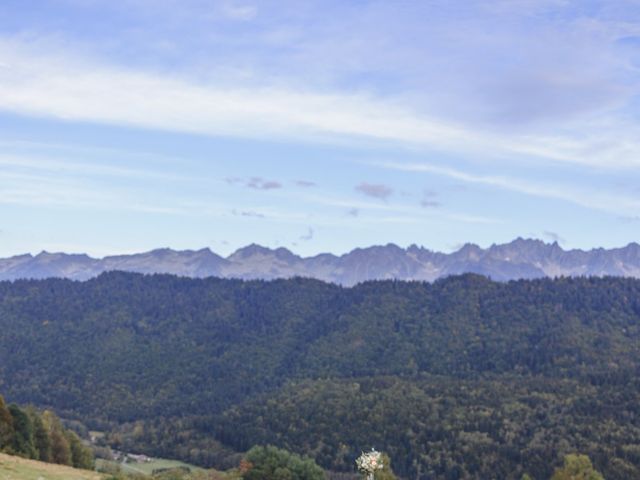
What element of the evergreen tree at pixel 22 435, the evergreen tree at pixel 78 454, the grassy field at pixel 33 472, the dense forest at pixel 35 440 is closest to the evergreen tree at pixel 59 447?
the dense forest at pixel 35 440

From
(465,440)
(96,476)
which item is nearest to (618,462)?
(465,440)

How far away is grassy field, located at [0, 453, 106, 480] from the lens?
53031 millimetres

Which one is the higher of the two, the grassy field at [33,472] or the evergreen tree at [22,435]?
the grassy field at [33,472]

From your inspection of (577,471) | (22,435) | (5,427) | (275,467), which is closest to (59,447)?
(22,435)

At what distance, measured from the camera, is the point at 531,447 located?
7323 inches

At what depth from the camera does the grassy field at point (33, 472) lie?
174ft

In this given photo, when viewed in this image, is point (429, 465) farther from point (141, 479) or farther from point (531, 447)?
point (141, 479)

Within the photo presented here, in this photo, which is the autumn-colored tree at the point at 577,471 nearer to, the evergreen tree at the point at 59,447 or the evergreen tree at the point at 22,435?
the evergreen tree at the point at 59,447

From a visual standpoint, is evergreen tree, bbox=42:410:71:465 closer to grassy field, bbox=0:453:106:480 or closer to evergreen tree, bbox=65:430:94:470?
evergreen tree, bbox=65:430:94:470

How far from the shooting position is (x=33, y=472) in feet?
183

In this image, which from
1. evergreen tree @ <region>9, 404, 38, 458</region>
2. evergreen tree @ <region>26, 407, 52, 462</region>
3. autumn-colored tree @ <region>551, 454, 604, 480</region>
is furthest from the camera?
autumn-colored tree @ <region>551, 454, 604, 480</region>

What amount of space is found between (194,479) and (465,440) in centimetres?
13936

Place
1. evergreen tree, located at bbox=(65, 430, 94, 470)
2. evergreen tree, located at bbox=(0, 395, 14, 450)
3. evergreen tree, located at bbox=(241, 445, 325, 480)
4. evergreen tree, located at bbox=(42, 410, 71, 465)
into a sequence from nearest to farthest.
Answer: evergreen tree, located at bbox=(241, 445, 325, 480) < evergreen tree, located at bbox=(0, 395, 14, 450) < evergreen tree, located at bbox=(42, 410, 71, 465) < evergreen tree, located at bbox=(65, 430, 94, 470)

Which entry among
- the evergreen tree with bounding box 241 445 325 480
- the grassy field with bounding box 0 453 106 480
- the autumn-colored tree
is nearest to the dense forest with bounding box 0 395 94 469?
the grassy field with bounding box 0 453 106 480
